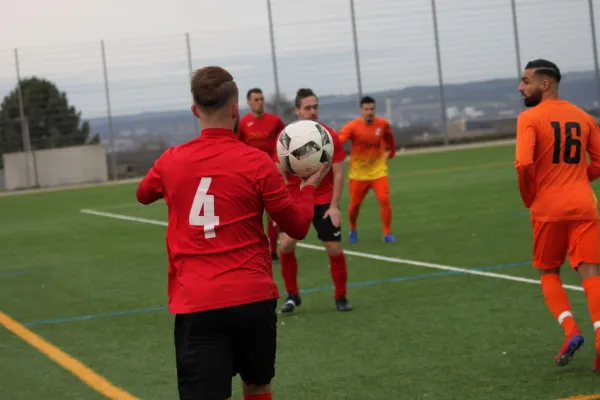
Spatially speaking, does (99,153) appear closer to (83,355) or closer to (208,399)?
(83,355)

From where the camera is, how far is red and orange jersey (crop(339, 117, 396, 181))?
53.1ft

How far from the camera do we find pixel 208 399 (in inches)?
186

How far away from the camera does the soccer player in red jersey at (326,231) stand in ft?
33.6

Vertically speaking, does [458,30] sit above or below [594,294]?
above

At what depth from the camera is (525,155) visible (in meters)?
7.23

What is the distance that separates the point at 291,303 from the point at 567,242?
351 cm

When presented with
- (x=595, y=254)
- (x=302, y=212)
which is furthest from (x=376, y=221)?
(x=302, y=212)

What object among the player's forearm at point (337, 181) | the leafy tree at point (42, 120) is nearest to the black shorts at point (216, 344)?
the player's forearm at point (337, 181)

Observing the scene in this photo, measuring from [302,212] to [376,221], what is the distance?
13878mm

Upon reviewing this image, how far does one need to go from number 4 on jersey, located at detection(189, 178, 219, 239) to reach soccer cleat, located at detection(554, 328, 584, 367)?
3.41 m

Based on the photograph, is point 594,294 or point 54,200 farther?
point 54,200

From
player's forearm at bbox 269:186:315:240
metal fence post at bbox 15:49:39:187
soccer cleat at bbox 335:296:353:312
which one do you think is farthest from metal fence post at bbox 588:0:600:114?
player's forearm at bbox 269:186:315:240

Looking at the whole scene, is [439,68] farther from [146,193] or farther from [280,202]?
[280,202]

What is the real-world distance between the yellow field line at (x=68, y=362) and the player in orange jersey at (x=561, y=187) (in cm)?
287
